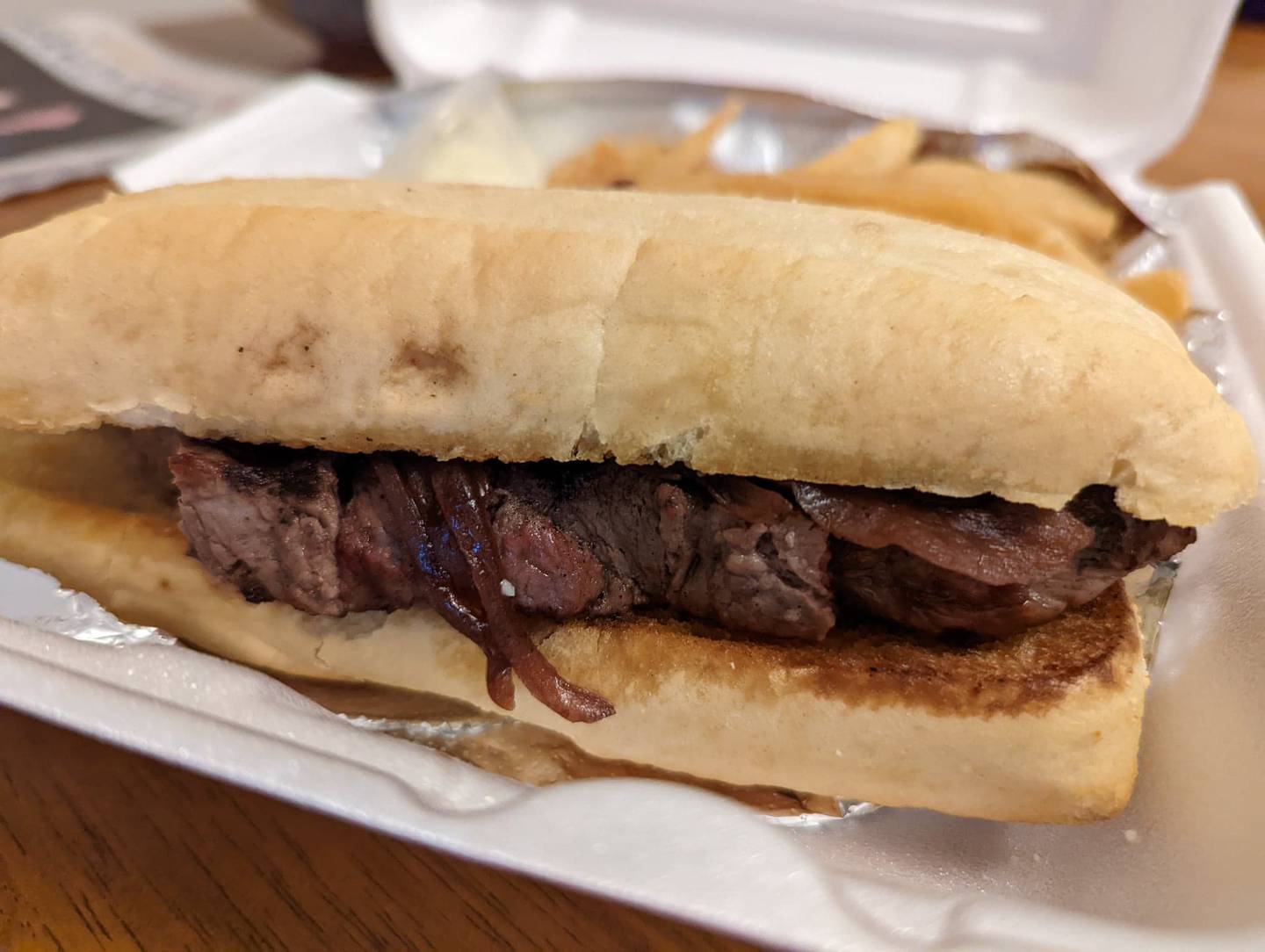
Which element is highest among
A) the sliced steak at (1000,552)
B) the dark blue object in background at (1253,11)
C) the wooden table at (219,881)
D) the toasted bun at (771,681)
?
the dark blue object in background at (1253,11)

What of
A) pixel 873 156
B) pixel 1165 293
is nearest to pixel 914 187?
pixel 873 156

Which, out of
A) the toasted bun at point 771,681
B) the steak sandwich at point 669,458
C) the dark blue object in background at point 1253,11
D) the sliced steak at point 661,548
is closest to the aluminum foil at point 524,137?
the steak sandwich at point 669,458

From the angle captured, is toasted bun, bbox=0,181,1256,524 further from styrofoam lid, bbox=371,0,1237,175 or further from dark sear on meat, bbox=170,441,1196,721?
styrofoam lid, bbox=371,0,1237,175

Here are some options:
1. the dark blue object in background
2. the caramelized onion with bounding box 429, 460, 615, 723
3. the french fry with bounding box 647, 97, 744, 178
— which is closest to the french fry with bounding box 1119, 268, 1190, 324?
the french fry with bounding box 647, 97, 744, 178

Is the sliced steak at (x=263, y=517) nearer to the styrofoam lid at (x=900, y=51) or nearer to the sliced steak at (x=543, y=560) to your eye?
the sliced steak at (x=543, y=560)

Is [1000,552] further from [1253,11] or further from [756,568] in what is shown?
[1253,11]

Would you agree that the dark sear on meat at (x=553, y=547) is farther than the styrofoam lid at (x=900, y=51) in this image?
No
